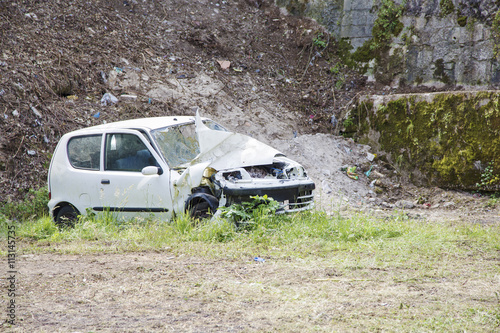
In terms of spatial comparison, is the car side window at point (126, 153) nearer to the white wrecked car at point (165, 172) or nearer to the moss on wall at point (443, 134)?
the white wrecked car at point (165, 172)

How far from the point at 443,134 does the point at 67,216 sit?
699 centimetres

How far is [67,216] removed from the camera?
627cm

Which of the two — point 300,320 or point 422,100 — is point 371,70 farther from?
point 300,320

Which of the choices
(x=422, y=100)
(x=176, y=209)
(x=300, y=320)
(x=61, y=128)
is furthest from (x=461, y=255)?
(x=61, y=128)

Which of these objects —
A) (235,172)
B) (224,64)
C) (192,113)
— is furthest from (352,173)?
(224,64)

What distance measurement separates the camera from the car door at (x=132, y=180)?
5.60 m

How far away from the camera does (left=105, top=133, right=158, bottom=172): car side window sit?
5.75 metres

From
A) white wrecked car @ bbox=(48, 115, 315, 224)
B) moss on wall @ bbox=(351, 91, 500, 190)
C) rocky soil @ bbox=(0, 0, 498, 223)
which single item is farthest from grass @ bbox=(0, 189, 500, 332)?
moss on wall @ bbox=(351, 91, 500, 190)

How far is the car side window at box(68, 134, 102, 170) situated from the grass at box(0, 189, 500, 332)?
78 cm

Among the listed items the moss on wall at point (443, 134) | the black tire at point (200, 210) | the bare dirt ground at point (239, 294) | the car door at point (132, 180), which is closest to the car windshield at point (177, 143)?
the car door at point (132, 180)

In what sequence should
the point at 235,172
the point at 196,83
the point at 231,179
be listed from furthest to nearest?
the point at 196,83 → the point at 235,172 → the point at 231,179

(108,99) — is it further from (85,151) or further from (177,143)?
(177,143)

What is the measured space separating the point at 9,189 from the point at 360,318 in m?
7.13

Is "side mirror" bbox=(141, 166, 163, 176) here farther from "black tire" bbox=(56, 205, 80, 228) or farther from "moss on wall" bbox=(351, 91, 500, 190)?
"moss on wall" bbox=(351, 91, 500, 190)
